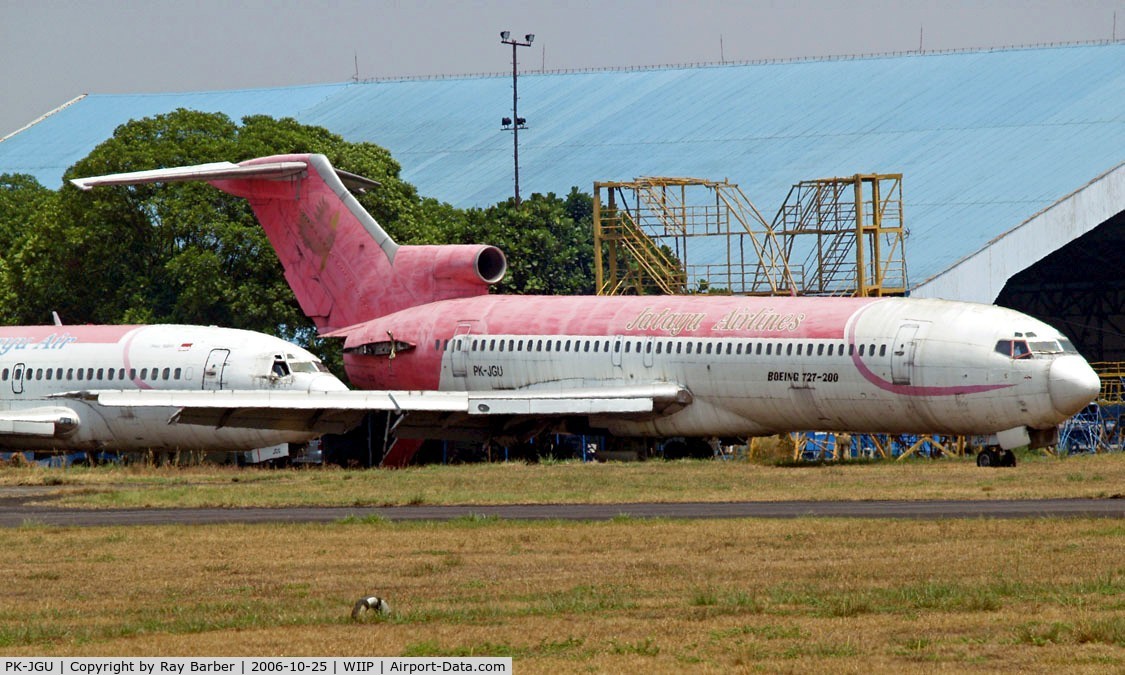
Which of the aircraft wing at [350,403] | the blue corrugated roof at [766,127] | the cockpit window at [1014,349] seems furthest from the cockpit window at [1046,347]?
the blue corrugated roof at [766,127]

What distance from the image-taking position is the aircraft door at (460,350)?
51156mm

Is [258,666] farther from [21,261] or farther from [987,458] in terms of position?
[21,261]

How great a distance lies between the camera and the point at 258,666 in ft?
48.6

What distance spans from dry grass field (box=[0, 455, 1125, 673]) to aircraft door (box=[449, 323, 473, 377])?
61.4 feet

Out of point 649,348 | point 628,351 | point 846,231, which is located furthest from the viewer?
point 846,231

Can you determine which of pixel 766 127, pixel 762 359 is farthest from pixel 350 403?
pixel 766 127

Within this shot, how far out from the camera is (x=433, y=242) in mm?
80375

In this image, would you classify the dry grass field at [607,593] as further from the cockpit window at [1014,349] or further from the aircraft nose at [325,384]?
the aircraft nose at [325,384]

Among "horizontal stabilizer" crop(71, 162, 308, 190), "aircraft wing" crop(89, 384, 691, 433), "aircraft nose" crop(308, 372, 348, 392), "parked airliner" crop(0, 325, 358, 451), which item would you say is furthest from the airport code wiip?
"horizontal stabilizer" crop(71, 162, 308, 190)

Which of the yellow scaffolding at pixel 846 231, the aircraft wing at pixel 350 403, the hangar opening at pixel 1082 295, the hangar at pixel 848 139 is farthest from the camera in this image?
the hangar opening at pixel 1082 295

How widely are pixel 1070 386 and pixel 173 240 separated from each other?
144 ft

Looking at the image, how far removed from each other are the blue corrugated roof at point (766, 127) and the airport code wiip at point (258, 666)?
195ft

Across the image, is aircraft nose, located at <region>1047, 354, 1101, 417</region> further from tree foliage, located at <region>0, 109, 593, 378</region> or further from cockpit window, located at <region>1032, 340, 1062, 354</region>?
tree foliage, located at <region>0, 109, 593, 378</region>

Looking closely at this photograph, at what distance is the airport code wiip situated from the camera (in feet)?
48.2
